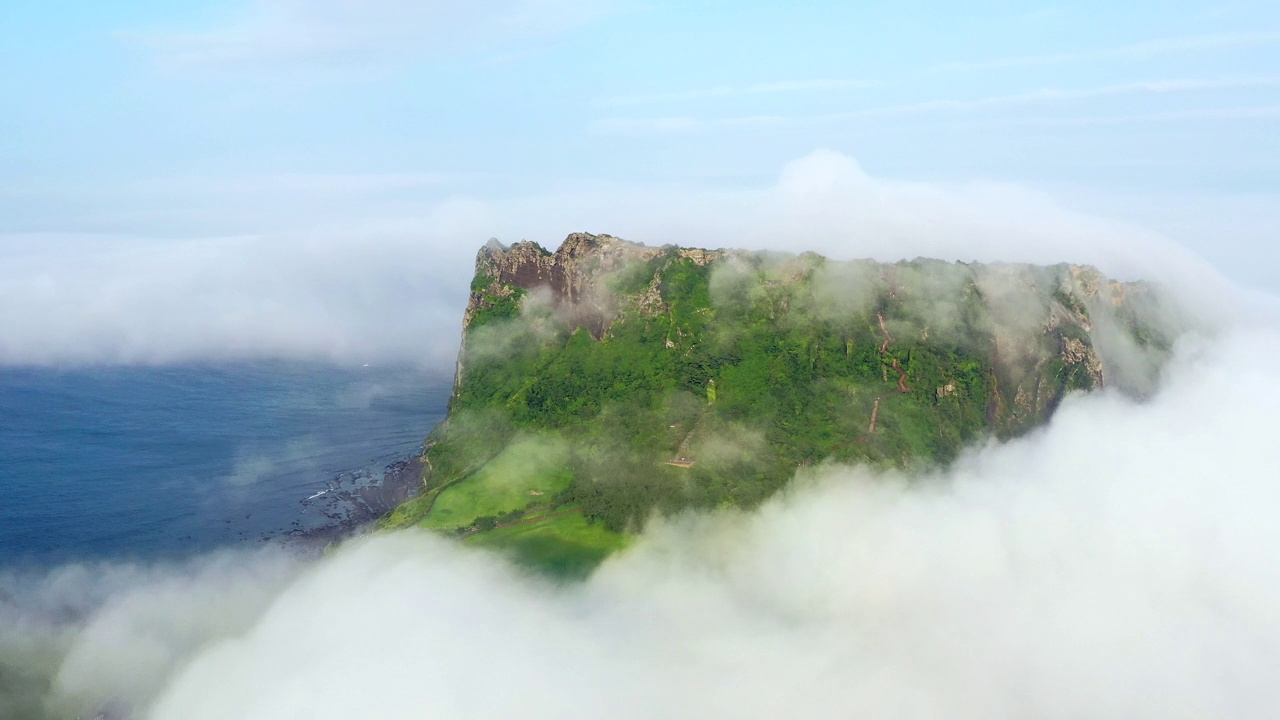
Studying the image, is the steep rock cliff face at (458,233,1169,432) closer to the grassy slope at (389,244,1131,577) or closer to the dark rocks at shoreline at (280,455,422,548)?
the grassy slope at (389,244,1131,577)

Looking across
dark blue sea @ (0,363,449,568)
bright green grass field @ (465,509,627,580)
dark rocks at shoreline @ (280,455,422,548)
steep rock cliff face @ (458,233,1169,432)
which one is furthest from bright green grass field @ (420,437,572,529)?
dark blue sea @ (0,363,449,568)

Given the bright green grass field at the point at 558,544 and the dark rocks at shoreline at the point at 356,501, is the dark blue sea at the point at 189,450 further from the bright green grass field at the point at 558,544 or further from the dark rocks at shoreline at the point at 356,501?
the bright green grass field at the point at 558,544

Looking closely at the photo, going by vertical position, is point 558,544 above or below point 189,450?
below

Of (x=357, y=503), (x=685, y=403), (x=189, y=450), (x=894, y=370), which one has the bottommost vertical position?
(x=357, y=503)

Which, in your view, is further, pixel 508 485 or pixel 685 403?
pixel 685 403

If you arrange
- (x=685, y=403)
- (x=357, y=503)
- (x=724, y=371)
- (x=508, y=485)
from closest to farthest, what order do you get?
(x=508, y=485) → (x=685, y=403) → (x=724, y=371) → (x=357, y=503)

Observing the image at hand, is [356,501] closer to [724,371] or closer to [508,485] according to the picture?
[508,485]

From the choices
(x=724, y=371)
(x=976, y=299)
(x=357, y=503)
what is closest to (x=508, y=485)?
(x=357, y=503)
